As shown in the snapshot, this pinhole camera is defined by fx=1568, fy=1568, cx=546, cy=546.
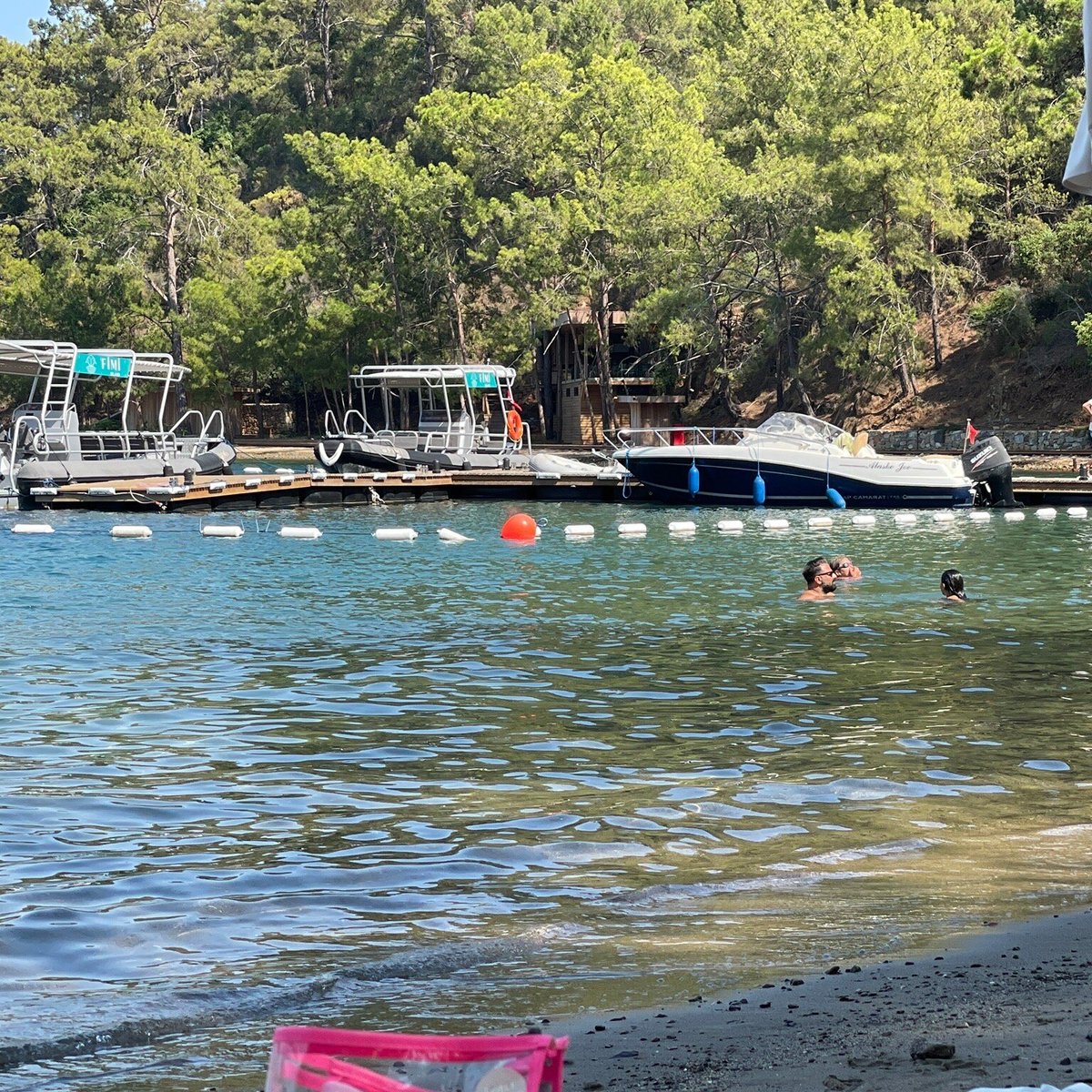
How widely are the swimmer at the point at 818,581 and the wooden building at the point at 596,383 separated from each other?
39.4 metres

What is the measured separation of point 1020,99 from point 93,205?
47.2 m

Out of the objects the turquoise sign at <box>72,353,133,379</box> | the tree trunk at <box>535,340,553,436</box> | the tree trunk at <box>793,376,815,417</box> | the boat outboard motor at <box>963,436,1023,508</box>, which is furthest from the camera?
the tree trunk at <box>535,340,553,436</box>

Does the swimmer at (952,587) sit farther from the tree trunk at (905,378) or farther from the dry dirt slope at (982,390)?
the tree trunk at (905,378)

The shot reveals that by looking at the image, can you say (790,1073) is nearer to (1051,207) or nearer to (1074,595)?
(1074,595)

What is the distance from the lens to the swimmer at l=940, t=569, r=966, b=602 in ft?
65.3

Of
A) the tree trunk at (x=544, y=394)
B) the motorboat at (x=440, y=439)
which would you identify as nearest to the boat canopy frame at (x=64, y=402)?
the motorboat at (x=440, y=439)

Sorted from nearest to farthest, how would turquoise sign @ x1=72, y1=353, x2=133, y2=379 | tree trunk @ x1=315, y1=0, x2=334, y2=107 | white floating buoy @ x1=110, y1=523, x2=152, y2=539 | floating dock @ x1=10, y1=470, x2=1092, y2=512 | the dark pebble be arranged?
1. the dark pebble
2. white floating buoy @ x1=110, y1=523, x2=152, y2=539
3. floating dock @ x1=10, y1=470, x2=1092, y2=512
4. turquoise sign @ x1=72, y1=353, x2=133, y2=379
5. tree trunk @ x1=315, y1=0, x2=334, y2=107

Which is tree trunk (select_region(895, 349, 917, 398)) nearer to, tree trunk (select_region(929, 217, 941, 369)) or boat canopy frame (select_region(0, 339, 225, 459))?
tree trunk (select_region(929, 217, 941, 369))

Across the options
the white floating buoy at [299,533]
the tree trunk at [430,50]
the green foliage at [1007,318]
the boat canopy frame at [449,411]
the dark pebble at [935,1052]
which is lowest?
the dark pebble at [935,1052]

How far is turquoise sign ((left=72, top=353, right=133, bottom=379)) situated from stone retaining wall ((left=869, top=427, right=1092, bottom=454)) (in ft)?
81.0

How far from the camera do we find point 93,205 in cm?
7975

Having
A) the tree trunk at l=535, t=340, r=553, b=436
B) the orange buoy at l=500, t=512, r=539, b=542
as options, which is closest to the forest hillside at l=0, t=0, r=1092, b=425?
the tree trunk at l=535, t=340, r=553, b=436

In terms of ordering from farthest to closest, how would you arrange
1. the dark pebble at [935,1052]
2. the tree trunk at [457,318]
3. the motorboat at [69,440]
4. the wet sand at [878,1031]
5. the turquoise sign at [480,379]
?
the tree trunk at [457,318]
the turquoise sign at [480,379]
the motorboat at [69,440]
the dark pebble at [935,1052]
the wet sand at [878,1031]

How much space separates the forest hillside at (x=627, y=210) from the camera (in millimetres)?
50281
